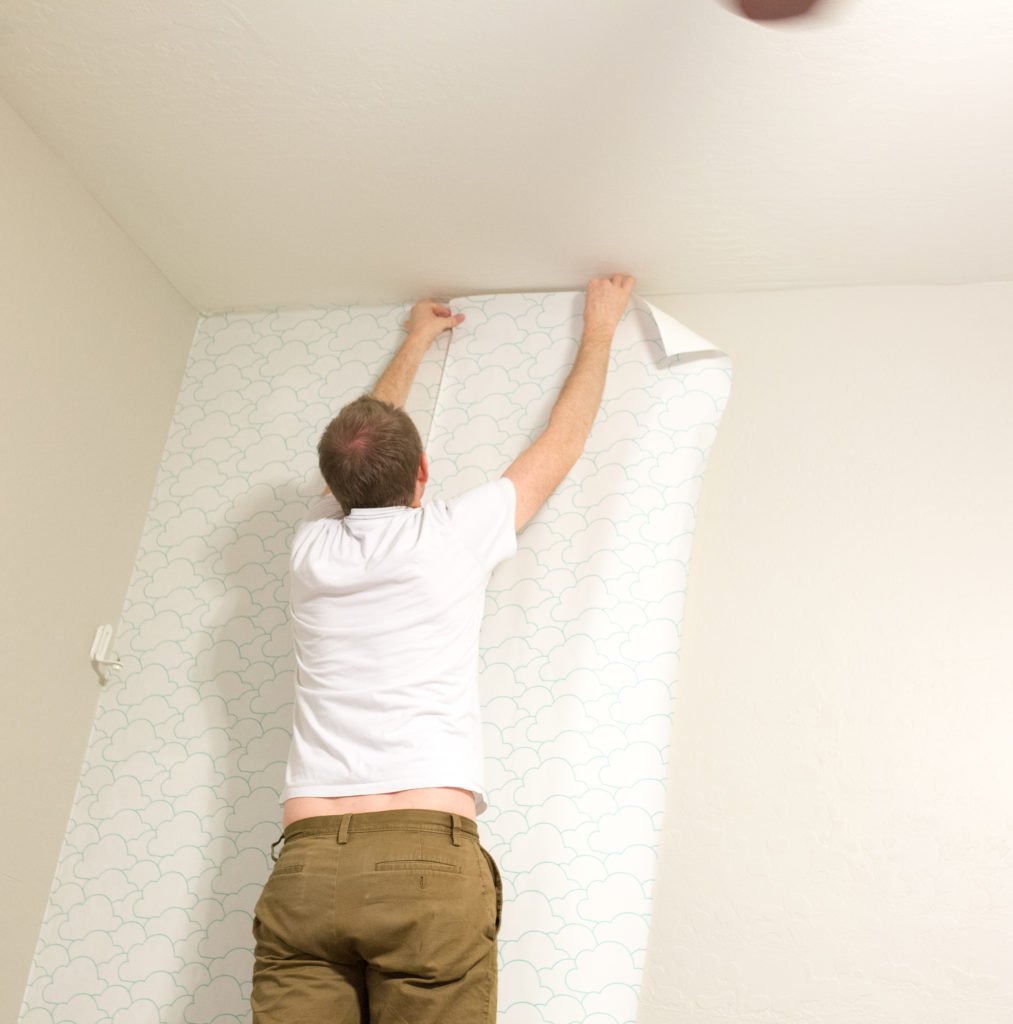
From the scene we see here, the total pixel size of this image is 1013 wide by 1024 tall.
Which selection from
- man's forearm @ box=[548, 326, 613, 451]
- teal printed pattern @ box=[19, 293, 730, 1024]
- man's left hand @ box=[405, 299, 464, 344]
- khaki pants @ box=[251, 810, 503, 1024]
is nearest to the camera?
khaki pants @ box=[251, 810, 503, 1024]

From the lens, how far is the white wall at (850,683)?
169cm

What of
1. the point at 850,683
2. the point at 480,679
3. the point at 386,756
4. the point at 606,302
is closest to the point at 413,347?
the point at 606,302

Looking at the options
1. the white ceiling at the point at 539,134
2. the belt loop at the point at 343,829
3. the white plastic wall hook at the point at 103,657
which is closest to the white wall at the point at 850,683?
the white ceiling at the point at 539,134

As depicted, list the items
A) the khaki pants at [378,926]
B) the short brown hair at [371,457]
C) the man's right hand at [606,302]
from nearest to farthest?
the khaki pants at [378,926] < the short brown hair at [371,457] < the man's right hand at [606,302]

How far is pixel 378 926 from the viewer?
1.40m

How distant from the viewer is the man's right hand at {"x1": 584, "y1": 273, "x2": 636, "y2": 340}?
83.2 inches

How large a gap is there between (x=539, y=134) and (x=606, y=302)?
413 millimetres

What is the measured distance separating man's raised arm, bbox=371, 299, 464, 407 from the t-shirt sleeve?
502mm

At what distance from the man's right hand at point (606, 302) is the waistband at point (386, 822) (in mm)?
1051

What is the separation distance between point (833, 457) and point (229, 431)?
4.38 feet

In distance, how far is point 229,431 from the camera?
2387 millimetres

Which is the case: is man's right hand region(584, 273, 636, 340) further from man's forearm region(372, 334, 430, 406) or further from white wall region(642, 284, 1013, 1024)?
man's forearm region(372, 334, 430, 406)

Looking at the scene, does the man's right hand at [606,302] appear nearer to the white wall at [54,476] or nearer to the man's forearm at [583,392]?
the man's forearm at [583,392]

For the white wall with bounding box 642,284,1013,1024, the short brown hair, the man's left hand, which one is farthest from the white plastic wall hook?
the white wall with bounding box 642,284,1013,1024
